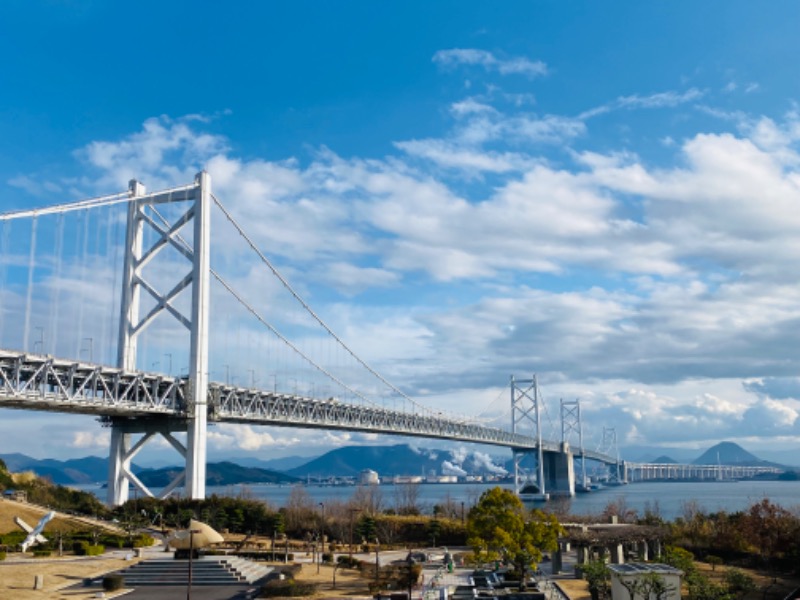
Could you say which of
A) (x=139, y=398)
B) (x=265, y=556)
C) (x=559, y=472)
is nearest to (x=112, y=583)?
(x=265, y=556)

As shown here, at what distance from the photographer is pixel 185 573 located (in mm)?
31312

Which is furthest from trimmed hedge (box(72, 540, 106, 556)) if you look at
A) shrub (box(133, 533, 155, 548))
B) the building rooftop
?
the building rooftop

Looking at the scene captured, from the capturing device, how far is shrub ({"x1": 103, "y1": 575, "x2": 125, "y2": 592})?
29.4 metres

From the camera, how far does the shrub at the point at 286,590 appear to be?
93.3 ft

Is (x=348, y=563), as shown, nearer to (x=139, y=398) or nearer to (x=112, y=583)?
(x=112, y=583)

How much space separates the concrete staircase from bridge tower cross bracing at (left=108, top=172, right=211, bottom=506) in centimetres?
1560

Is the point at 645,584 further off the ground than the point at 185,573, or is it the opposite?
the point at 645,584

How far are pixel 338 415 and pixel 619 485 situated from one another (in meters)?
A: 136

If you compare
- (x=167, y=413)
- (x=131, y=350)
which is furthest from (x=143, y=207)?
(x=167, y=413)

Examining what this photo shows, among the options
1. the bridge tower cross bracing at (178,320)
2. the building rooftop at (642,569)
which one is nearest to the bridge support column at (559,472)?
the bridge tower cross bracing at (178,320)

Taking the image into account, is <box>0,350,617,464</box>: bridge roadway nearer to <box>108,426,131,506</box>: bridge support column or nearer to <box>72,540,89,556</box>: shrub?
<box>108,426,131,506</box>: bridge support column

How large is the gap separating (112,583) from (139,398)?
1899 cm

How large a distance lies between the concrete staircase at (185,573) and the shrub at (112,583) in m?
1.09

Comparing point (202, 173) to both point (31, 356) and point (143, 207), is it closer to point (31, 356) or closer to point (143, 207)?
point (143, 207)
